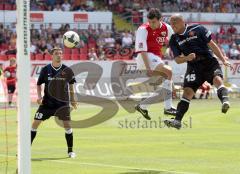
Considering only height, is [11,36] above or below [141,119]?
above

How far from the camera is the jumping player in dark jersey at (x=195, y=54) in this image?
45.6 ft

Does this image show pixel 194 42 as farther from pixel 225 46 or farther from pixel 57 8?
pixel 225 46

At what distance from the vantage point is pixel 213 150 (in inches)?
617

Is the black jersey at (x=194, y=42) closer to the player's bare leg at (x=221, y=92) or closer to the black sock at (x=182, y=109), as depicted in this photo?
the player's bare leg at (x=221, y=92)

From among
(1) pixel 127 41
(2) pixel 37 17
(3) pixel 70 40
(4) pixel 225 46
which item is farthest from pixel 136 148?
(4) pixel 225 46

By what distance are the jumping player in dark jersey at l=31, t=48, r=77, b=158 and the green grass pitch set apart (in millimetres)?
713

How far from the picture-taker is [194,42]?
46.0 feet

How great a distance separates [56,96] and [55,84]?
347mm

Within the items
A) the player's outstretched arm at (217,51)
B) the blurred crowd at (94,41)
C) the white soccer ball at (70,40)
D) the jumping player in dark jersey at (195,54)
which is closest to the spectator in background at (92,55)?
the blurred crowd at (94,41)

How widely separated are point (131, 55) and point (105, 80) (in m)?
4.04

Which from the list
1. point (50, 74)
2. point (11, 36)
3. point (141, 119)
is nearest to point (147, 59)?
point (50, 74)

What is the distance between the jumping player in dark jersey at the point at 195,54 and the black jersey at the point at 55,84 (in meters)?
2.24

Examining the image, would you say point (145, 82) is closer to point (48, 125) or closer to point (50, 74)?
point (48, 125)

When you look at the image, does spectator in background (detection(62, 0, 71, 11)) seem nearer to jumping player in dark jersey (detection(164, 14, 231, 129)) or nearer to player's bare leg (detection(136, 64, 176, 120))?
player's bare leg (detection(136, 64, 176, 120))
